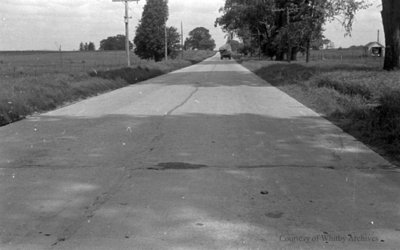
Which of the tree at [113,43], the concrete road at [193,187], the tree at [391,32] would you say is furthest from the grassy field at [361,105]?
the tree at [113,43]

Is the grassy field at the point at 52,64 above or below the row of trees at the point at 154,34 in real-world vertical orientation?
below

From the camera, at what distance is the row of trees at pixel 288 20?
32.5m

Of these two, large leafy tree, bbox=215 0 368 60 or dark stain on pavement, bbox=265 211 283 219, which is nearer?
dark stain on pavement, bbox=265 211 283 219

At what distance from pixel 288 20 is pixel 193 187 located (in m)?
40.5

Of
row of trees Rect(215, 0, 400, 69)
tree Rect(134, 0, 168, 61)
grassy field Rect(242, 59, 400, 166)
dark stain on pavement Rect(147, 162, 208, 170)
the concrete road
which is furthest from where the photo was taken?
tree Rect(134, 0, 168, 61)

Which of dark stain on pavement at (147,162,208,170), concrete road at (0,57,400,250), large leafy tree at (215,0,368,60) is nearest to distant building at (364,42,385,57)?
large leafy tree at (215,0,368,60)

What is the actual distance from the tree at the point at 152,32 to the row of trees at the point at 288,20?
10260mm

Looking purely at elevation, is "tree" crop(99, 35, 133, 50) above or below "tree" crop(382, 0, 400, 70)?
above

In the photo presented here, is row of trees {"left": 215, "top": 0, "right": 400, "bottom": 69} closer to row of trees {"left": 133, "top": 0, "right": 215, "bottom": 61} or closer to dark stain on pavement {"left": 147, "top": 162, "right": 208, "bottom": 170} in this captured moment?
row of trees {"left": 133, "top": 0, "right": 215, "bottom": 61}

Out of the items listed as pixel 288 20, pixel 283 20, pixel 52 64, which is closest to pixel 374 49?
pixel 283 20

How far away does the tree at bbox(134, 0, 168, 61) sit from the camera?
75812 mm

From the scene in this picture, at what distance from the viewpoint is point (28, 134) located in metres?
9.94

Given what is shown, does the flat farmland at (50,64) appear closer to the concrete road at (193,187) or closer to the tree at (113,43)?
the concrete road at (193,187)

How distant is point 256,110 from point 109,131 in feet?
16.0
